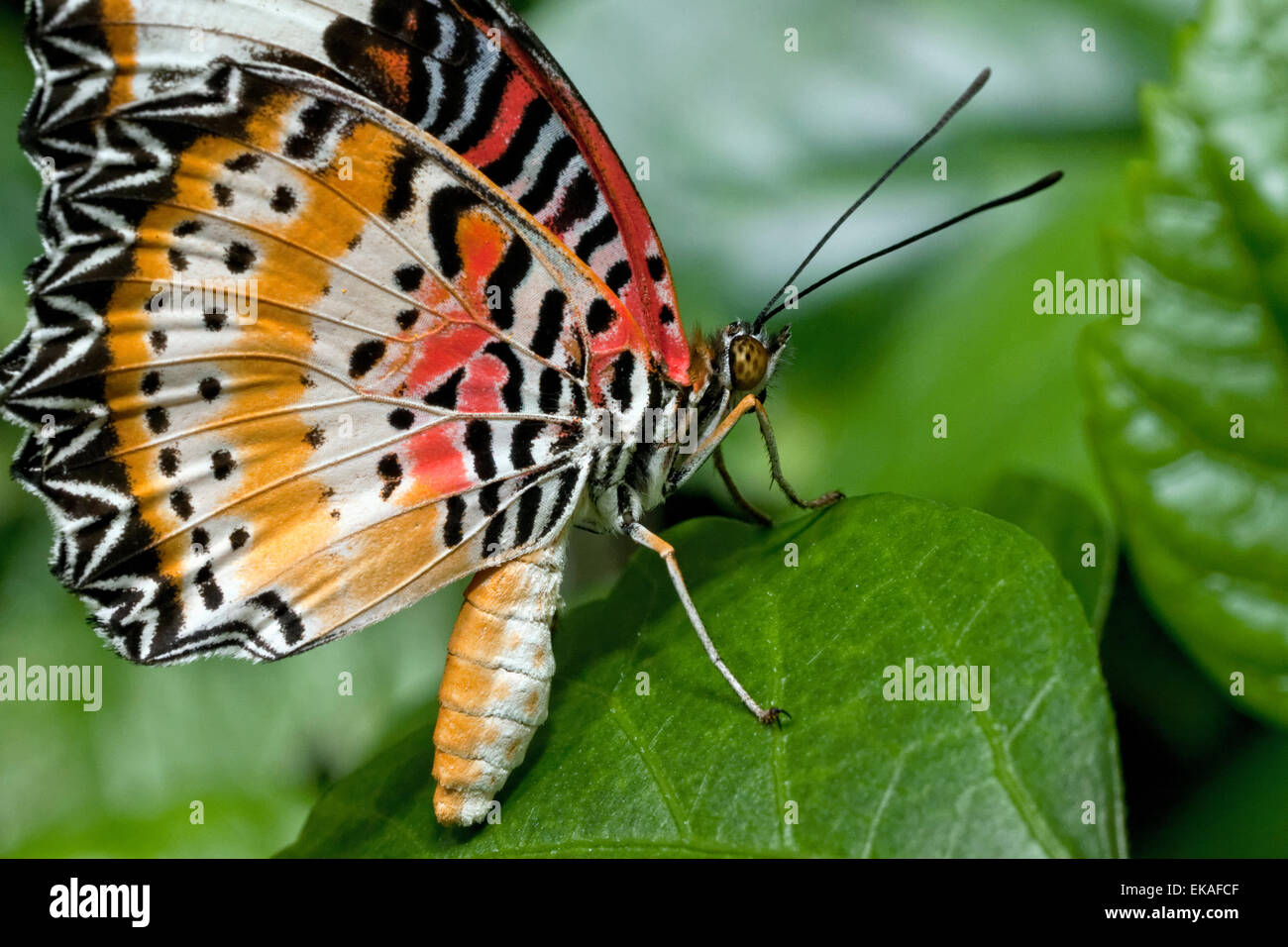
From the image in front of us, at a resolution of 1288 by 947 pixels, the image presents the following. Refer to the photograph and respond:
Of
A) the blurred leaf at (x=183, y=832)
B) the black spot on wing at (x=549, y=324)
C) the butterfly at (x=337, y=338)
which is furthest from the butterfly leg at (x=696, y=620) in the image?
the blurred leaf at (x=183, y=832)

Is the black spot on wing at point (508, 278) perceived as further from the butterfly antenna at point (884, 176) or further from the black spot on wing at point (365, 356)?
the butterfly antenna at point (884, 176)

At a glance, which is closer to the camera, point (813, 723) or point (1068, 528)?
point (813, 723)

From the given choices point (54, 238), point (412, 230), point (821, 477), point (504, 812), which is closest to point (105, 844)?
point (504, 812)

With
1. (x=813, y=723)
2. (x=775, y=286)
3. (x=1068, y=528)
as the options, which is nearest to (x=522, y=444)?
(x=813, y=723)

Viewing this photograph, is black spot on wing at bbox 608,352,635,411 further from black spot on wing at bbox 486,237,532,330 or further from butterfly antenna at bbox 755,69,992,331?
butterfly antenna at bbox 755,69,992,331

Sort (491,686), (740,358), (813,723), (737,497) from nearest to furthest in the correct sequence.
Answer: (813,723) → (491,686) → (740,358) → (737,497)

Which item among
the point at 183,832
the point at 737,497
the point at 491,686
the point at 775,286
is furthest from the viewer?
the point at 775,286

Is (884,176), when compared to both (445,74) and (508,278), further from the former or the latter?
(445,74)
